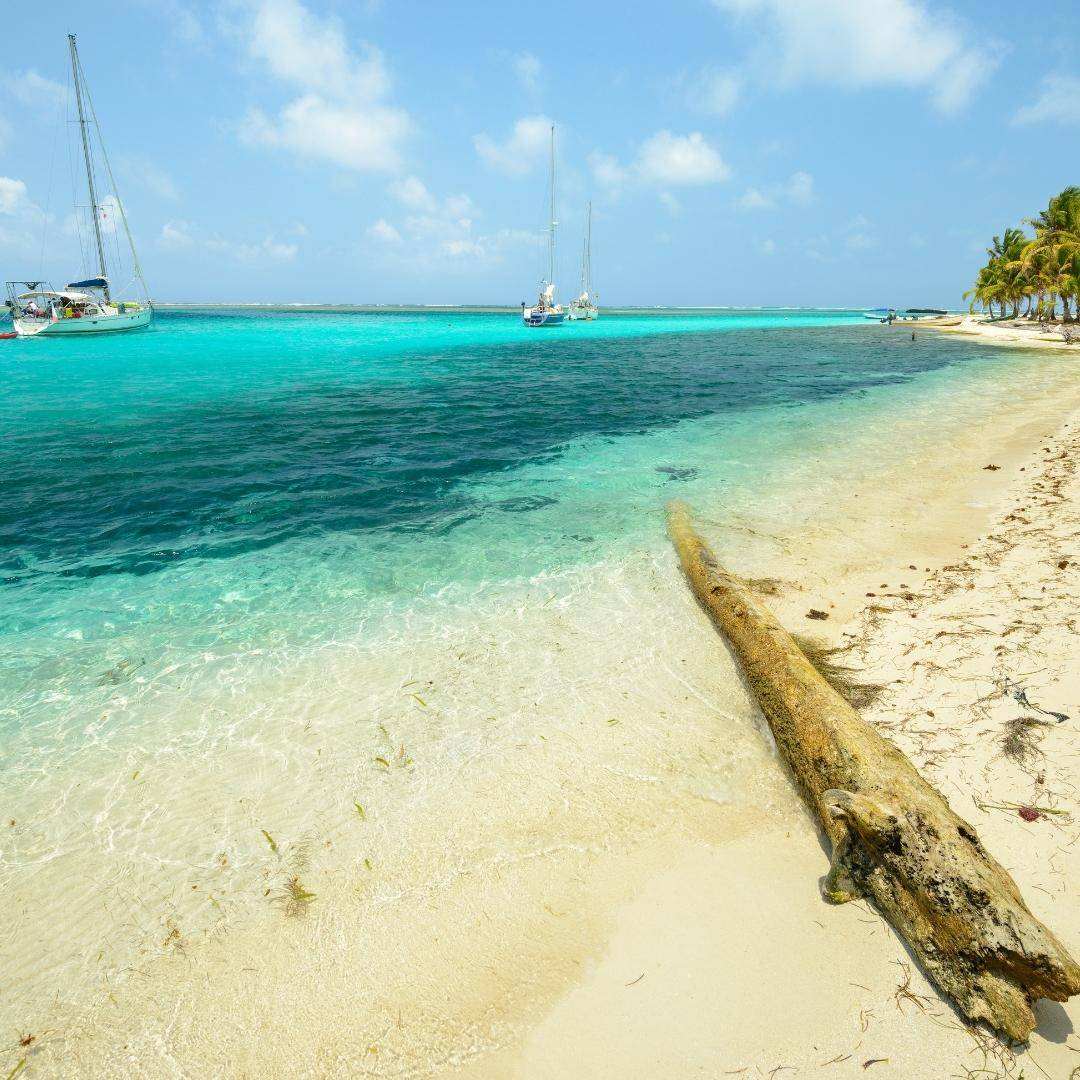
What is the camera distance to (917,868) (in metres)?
4.02

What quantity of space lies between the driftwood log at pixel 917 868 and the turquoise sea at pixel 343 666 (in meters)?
0.81

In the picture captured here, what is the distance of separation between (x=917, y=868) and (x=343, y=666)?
655cm

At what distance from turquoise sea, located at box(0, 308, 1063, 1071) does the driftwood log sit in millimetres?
812

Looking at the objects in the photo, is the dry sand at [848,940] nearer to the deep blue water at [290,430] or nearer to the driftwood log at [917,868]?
the driftwood log at [917,868]

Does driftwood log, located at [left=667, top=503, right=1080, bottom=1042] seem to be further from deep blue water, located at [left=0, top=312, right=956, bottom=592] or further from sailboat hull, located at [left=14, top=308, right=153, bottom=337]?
sailboat hull, located at [left=14, top=308, right=153, bottom=337]

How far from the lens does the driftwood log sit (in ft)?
11.2

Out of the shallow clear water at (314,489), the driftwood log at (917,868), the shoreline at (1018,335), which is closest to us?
the driftwood log at (917,868)

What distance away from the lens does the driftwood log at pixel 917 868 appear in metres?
3.43

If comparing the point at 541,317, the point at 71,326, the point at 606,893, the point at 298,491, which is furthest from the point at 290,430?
the point at 541,317

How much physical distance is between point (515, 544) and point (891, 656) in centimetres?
675

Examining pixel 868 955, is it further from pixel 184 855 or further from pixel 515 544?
pixel 515 544

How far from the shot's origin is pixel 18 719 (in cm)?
678

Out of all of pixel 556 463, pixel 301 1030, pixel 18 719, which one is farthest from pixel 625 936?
pixel 556 463

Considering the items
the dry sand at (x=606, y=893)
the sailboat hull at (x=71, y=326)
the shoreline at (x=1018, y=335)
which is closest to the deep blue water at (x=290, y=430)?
the dry sand at (x=606, y=893)
